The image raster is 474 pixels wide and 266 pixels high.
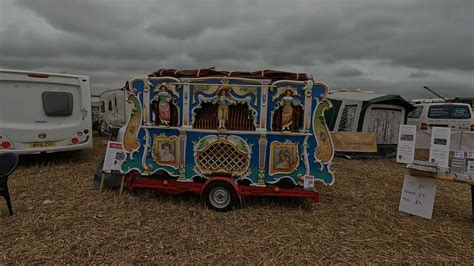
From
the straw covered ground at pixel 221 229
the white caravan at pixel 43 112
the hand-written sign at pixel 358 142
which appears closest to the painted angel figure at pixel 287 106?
the straw covered ground at pixel 221 229

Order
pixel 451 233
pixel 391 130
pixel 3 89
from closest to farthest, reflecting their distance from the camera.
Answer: pixel 451 233, pixel 3 89, pixel 391 130

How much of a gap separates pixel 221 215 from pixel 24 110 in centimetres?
514

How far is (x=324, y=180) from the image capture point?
4.20m

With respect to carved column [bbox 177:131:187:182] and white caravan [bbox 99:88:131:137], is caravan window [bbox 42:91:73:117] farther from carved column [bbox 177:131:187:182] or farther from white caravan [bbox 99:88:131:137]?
white caravan [bbox 99:88:131:137]

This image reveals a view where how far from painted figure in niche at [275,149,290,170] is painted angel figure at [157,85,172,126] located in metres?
1.78

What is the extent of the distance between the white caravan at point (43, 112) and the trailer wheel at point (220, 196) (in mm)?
4357

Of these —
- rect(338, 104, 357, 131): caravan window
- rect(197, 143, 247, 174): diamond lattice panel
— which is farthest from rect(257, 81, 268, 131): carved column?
rect(338, 104, 357, 131): caravan window

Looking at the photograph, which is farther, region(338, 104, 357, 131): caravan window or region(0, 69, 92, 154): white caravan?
region(338, 104, 357, 131): caravan window

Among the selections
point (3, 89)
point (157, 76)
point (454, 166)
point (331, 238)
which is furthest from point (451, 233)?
point (3, 89)

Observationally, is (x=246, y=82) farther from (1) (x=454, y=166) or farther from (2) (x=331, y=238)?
(1) (x=454, y=166)

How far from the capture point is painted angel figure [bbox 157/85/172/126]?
4270 mm

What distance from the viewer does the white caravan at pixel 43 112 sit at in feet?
19.6

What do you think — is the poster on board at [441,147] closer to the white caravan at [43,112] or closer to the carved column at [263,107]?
the carved column at [263,107]

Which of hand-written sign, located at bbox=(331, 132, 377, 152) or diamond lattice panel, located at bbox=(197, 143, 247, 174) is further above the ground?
diamond lattice panel, located at bbox=(197, 143, 247, 174)
